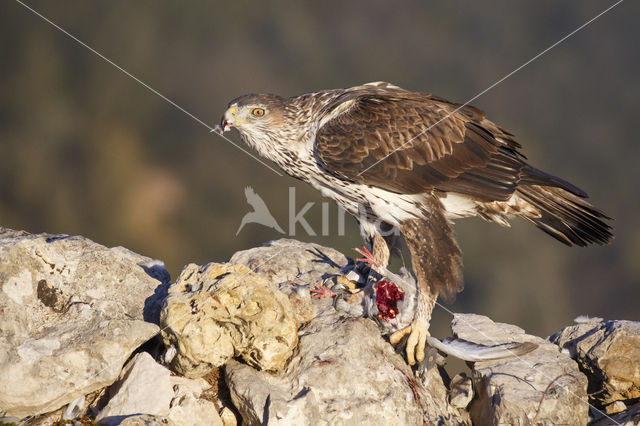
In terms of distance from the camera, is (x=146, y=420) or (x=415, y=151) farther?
(x=415, y=151)

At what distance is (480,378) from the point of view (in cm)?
432

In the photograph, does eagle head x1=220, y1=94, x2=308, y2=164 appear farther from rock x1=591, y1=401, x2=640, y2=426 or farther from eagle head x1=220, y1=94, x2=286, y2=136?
rock x1=591, y1=401, x2=640, y2=426

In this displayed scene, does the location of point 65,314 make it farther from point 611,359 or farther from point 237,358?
point 611,359

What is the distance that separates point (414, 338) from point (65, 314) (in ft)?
8.30

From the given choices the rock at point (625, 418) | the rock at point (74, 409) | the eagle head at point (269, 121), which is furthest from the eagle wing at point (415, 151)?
the rock at point (74, 409)

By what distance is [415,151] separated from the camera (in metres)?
4.89

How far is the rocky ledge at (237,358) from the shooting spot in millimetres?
3652

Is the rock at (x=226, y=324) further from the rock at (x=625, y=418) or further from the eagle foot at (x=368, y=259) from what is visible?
the rock at (x=625, y=418)

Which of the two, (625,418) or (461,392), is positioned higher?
(625,418)

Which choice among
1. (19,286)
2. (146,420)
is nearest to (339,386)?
(146,420)

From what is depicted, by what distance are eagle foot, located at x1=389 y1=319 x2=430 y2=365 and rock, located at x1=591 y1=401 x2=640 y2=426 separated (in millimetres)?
1286

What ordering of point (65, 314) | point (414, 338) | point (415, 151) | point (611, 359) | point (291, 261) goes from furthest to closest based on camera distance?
point (291, 261), point (415, 151), point (414, 338), point (611, 359), point (65, 314)

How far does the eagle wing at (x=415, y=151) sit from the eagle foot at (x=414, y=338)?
1.08 meters

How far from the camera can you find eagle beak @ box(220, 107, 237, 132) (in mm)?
5109
